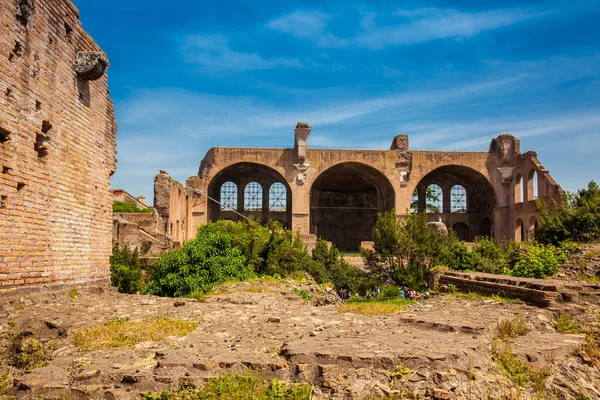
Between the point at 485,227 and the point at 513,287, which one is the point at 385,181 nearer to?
the point at 485,227

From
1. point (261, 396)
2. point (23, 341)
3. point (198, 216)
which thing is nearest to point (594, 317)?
point (261, 396)

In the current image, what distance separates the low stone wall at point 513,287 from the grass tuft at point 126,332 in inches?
215

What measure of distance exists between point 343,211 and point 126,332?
31.8 meters

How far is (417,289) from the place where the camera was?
2128 cm

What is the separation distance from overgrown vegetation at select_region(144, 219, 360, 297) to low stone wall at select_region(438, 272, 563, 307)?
581 centimetres

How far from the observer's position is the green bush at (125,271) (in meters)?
15.2

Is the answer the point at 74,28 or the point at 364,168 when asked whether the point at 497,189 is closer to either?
the point at 364,168

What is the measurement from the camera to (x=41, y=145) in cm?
713

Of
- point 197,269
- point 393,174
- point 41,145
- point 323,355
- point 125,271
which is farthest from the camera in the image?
point 393,174

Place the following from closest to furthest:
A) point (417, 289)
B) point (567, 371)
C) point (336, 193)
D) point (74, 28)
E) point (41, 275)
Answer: point (567, 371)
point (41, 275)
point (74, 28)
point (417, 289)
point (336, 193)

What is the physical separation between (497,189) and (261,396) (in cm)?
2831

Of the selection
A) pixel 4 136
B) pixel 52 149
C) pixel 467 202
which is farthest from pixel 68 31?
pixel 467 202

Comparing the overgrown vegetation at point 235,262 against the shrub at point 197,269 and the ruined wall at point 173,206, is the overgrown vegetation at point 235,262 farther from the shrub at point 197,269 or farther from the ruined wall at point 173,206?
the ruined wall at point 173,206

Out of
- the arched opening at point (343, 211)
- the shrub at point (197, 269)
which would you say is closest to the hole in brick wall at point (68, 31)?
the shrub at point (197, 269)
